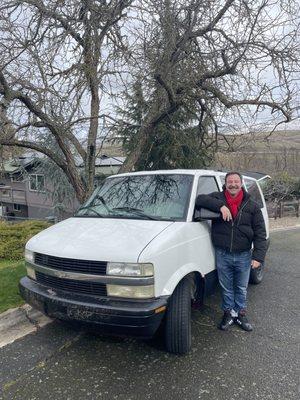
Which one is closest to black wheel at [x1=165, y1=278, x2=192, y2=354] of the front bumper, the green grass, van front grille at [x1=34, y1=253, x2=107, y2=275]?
the front bumper

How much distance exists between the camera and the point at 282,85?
7.62 m

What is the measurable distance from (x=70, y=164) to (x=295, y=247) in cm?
589

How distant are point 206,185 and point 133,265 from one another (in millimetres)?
1862

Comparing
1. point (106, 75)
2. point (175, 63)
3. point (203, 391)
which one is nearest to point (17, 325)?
point (203, 391)

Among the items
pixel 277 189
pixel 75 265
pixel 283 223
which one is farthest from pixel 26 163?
pixel 75 265

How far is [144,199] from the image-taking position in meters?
4.32

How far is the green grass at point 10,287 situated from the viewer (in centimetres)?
457

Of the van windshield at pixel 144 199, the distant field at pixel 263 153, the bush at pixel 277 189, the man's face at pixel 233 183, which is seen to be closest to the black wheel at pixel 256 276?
the man's face at pixel 233 183

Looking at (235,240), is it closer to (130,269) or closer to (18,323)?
(130,269)

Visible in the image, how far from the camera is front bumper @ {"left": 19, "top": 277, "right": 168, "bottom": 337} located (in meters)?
3.05

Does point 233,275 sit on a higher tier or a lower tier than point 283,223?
higher

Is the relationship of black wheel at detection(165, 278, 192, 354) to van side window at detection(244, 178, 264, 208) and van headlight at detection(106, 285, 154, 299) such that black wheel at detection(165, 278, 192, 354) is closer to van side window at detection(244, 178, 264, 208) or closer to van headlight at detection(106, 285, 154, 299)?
van headlight at detection(106, 285, 154, 299)

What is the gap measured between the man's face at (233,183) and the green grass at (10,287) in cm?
297

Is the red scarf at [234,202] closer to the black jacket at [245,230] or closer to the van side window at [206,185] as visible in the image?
→ the black jacket at [245,230]
